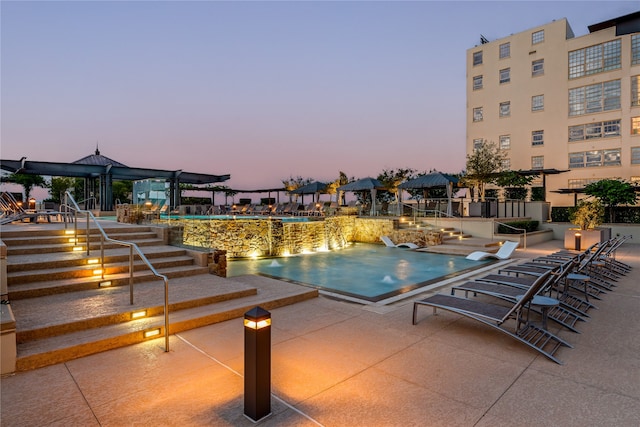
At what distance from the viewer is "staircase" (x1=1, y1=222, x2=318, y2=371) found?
12.9 feet

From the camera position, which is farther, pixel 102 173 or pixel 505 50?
pixel 505 50

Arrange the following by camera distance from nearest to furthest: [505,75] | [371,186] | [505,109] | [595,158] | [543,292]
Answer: [543,292]
[371,186]
[595,158]
[505,109]
[505,75]

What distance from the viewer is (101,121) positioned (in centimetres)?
3781

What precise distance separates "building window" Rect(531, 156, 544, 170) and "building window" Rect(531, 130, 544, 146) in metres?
1.12

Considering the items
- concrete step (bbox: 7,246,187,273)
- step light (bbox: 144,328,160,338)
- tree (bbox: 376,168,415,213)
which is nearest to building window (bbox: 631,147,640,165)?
tree (bbox: 376,168,415,213)

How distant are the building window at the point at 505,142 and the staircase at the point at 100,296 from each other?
91.1 feet

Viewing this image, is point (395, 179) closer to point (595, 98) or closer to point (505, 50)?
point (595, 98)

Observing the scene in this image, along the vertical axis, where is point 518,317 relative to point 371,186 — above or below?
below

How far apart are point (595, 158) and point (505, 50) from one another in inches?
455

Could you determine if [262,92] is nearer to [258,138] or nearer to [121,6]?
[258,138]

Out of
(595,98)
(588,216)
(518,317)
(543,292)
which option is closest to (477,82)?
(595,98)

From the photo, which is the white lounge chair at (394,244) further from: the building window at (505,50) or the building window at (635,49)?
the building window at (505,50)

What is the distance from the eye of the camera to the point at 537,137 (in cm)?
2708

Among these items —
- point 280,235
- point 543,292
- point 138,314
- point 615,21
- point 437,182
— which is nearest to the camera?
point 138,314
